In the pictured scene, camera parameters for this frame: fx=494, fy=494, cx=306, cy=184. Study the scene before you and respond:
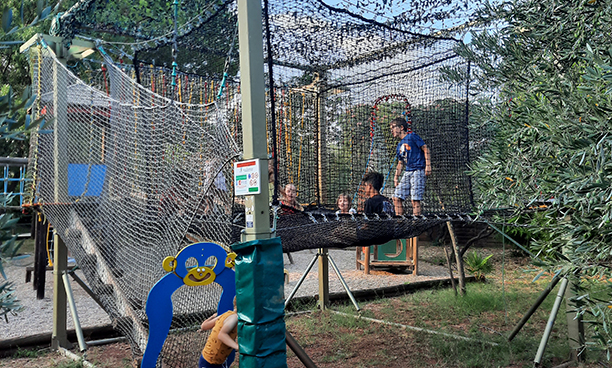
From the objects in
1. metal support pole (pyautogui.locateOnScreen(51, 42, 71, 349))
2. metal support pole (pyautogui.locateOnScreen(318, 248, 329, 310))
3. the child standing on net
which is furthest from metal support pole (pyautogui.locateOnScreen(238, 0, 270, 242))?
metal support pole (pyautogui.locateOnScreen(318, 248, 329, 310))

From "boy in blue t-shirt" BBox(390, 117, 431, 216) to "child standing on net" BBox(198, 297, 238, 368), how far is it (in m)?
2.18

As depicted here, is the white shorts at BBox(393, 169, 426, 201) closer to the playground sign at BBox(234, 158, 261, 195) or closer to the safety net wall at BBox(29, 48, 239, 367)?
the safety net wall at BBox(29, 48, 239, 367)

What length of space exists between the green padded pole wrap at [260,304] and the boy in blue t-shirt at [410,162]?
2.35 meters

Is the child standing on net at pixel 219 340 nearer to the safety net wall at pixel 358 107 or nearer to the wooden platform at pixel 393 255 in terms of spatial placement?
the safety net wall at pixel 358 107

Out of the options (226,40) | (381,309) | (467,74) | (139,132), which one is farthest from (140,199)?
(381,309)

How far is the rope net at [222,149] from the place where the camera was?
10.8ft

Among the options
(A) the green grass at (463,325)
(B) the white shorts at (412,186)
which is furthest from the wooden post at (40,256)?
(B) the white shorts at (412,186)

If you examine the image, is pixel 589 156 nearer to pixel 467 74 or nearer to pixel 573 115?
pixel 573 115

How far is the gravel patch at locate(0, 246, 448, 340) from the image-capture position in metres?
5.59

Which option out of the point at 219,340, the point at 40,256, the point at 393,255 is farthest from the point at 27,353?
the point at 393,255

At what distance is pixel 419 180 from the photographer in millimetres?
4855

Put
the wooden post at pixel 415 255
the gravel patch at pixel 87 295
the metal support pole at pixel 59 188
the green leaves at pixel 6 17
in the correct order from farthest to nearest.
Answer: the wooden post at pixel 415 255, the gravel patch at pixel 87 295, the metal support pole at pixel 59 188, the green leaves at pixel 6 17

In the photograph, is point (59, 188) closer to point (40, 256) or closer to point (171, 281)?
point (40, 256)

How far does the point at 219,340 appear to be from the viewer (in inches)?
127
